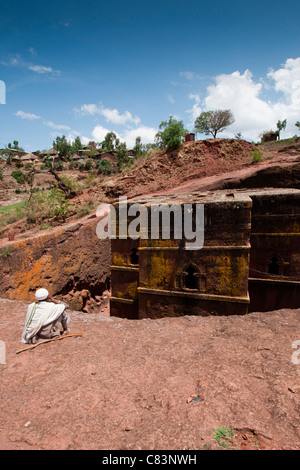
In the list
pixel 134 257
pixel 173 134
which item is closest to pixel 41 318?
pixel 134 257

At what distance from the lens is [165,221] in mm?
6316

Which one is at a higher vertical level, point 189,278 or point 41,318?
point 189,278

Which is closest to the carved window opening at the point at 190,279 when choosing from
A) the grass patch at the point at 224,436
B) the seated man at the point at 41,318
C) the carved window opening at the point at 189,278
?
the carved window opening at the point at 189,278

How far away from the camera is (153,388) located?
3.02 meters

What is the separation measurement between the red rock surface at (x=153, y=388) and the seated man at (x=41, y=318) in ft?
0.62

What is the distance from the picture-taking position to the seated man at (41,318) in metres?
3.88

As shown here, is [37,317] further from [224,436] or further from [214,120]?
[214,120]

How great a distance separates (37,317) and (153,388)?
2.10 meters

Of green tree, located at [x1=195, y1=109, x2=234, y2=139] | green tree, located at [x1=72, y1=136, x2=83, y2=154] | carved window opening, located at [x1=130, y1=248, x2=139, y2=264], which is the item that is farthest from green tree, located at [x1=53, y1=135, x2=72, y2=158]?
carved window opening, located at [x1=130, y1=248, x2=139, y2=264]

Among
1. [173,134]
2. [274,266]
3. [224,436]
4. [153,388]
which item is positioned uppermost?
[173,134]

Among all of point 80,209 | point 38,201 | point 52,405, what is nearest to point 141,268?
point 52,405

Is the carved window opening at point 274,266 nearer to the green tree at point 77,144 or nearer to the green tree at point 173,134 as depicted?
the green tree at point 173,134

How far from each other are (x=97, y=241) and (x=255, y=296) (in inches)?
243

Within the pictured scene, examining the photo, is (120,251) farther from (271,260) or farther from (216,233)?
(271,260)
